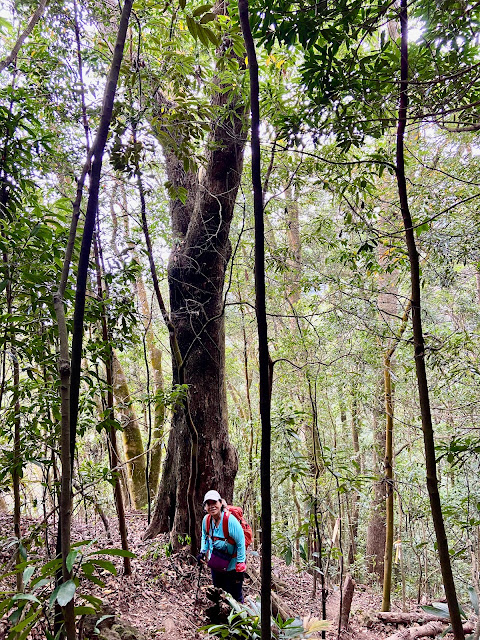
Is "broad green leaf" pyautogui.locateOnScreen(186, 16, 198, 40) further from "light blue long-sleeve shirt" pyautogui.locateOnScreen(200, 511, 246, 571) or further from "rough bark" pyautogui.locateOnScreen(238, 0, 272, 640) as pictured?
"light blue long-sleeve shirt" pyautogui.locateOnScreen(200, 511, 246, 571)

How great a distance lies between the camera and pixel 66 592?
911 millimetres

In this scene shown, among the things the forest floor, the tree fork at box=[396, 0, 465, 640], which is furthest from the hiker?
the tree fork at box=[396, 0, 465, 640]

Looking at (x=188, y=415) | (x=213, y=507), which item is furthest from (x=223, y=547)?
(x=188, y=415)

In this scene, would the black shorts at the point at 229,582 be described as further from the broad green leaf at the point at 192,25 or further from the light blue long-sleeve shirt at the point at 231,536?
the broad green leaf at the point at 192,25

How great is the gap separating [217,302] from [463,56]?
A: 3.17 m

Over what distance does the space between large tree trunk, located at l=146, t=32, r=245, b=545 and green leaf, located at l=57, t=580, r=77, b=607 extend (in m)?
3.28

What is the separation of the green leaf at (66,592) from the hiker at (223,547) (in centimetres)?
284

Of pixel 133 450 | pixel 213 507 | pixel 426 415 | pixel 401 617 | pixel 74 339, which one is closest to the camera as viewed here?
pixel 74 339

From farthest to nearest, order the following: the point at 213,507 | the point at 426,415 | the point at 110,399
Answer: the point at 213,507 → the point at 110,399 → the point at 426,415

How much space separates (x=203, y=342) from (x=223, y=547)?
2031mm

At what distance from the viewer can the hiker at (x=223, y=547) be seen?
11.9 feet

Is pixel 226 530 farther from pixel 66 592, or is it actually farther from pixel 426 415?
pixel 66 592

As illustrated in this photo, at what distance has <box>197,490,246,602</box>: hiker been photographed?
363 cm

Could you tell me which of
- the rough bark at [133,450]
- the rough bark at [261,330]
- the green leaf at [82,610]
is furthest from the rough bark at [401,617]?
the green leaf at [82,610]
